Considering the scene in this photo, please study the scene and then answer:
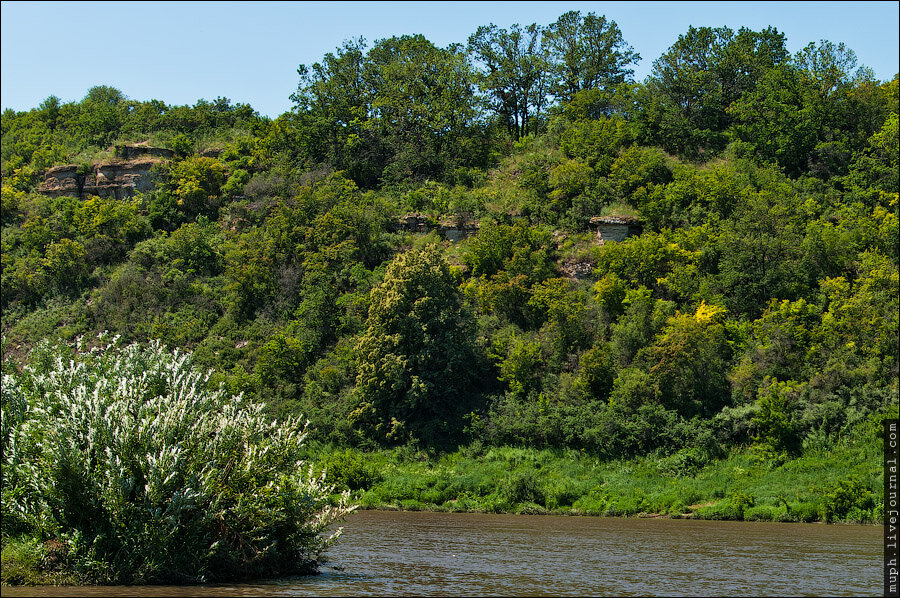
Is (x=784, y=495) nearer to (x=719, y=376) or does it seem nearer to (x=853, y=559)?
(x=719, y=376)

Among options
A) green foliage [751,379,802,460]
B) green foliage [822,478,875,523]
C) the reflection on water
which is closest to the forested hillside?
green foliage [751,379,802,460]

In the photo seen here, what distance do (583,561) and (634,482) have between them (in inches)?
626

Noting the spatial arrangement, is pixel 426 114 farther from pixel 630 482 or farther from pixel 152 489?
pixel 152 489

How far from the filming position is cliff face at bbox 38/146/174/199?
71.0m

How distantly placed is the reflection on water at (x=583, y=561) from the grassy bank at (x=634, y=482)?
1927 millimetres

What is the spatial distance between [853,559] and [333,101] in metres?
54.4

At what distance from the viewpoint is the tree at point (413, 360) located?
153ft

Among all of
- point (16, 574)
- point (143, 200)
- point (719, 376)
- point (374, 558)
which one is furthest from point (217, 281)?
point (16, 574)

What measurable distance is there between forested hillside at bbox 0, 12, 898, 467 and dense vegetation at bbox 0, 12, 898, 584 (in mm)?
180

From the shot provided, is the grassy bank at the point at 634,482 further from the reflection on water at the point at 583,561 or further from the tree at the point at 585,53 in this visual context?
the tree at the point at 585,53

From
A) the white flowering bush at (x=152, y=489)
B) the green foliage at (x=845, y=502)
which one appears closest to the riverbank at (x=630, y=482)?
the green foliage at (x=845, y=502)

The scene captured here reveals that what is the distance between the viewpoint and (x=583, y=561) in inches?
997

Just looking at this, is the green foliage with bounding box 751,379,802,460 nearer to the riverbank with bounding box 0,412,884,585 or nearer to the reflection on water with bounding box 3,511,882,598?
the riverbank with bounding box 0,412,884,585

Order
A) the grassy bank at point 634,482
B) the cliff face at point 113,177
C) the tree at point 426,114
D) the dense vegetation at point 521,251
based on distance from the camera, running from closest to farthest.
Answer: the grassy bank at point 634,482
the dense vegetation at point 521,251
the tree at point 426,114
the cliff face at point 113,177
